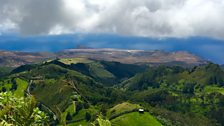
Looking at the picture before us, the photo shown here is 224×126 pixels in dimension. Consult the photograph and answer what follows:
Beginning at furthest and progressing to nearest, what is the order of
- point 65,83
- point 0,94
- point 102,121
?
point 0,94
point 65,83
point 102,121

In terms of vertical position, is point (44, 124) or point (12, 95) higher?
point (12, 95)

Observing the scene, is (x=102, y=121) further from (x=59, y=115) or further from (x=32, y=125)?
(x=32, y=125)

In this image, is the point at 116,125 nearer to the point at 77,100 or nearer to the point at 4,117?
the point at 77,100

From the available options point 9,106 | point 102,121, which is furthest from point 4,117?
point 102,121

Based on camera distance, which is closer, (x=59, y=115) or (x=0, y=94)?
(x=59, y=115)

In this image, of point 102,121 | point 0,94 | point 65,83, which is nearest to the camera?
point 102,121

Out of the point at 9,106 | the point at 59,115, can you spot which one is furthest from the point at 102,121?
the point at 9,106
